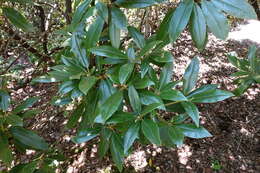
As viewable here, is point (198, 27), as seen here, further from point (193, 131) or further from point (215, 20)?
point (193, 131)

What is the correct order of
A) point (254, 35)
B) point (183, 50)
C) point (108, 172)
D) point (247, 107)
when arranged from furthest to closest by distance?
point (254, 35) → point (183, 50) → point (247, 107) → point (108, 172)

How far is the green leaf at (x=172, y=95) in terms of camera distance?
0.84 meters

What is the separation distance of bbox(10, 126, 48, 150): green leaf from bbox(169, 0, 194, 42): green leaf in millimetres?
811

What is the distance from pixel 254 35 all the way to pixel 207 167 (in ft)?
8.55

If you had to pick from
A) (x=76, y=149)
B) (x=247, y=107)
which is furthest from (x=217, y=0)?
(x=247, y=107)

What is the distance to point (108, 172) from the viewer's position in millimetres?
2311

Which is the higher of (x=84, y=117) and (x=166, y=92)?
Answer: (x=166, y=92)

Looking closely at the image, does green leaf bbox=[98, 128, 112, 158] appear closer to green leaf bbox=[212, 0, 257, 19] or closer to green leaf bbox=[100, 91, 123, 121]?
green leaf bbox=[100, 91, 123, 121]

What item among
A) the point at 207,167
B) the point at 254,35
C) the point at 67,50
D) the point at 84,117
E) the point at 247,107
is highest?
the point at 67,50

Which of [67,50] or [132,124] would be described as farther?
[67,50]

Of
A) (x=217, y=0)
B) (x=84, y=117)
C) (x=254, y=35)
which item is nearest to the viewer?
(x=217, y=0)

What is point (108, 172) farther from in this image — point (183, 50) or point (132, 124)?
point (183, 50)

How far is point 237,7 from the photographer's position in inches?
28.2

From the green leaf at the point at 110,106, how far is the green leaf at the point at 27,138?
554mm
